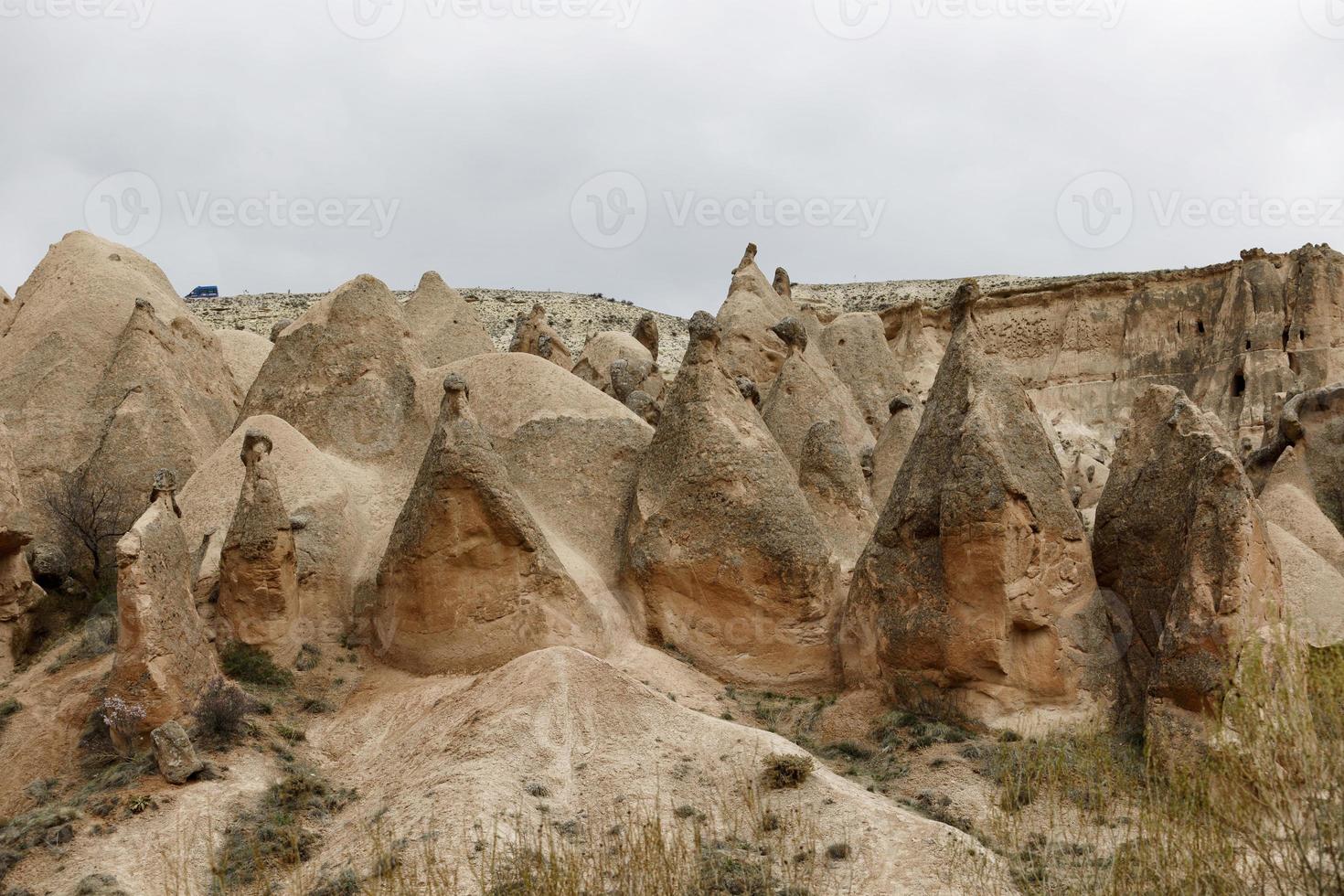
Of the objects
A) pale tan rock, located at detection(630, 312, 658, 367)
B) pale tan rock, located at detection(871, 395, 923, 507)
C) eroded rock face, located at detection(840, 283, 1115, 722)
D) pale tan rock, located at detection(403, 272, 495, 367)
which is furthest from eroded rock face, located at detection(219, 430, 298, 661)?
pale tan rock, located at detection(630, 312, 658, 367)

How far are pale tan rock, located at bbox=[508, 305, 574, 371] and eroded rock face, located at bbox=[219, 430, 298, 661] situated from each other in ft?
34.3

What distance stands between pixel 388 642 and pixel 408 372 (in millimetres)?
5853

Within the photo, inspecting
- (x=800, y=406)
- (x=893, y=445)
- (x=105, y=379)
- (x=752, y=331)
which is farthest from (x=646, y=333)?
(x=105, y=379)

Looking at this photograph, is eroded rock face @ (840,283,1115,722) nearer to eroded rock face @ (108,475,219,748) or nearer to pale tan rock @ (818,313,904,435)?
eroded rock face @ (108,475,219,748)

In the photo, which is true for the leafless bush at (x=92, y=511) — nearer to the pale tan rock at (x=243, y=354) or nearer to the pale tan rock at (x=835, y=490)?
the pale tan rock at (x=243, y=354)

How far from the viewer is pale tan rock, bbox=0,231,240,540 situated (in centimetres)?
2016

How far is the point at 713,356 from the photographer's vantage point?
18.0 meters

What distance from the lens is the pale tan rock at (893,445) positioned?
2161 centimetres

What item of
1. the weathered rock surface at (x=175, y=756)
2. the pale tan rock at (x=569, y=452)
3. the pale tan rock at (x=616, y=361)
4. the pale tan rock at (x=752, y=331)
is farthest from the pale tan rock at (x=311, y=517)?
the pale tan rock at (x=752, y=331)

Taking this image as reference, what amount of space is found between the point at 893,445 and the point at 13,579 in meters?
13.2

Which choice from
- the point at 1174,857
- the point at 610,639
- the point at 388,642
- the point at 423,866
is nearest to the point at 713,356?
the point at 610,639

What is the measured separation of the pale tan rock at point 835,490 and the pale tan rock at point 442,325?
9.15 meters

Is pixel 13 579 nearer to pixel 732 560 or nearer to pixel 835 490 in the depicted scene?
pixel 732 560

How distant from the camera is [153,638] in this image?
Answer: 1311cm
